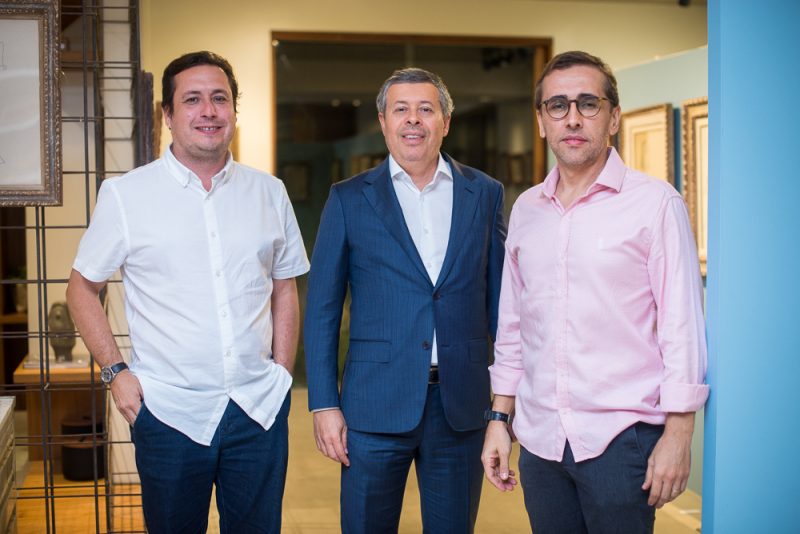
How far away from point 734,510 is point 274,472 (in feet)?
4.02

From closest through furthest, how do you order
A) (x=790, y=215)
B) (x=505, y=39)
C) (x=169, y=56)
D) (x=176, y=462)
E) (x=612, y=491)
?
1. (x=790, y=215)
2. (x=612, y=491)
3. (x=176, y=462)
4. (x=169, y=56)
5. (x=505, y=39)

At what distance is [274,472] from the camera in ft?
8.16

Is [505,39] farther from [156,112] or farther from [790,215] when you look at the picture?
[790,215]

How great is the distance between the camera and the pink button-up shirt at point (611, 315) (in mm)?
1898

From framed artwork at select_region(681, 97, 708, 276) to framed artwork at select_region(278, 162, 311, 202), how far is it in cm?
402

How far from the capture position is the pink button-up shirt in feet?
6.23

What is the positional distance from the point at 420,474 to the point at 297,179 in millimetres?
5849

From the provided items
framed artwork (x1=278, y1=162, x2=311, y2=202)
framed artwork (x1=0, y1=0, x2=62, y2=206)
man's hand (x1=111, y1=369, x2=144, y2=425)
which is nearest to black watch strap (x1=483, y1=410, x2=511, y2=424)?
man's hand (x1=111, y1=369, x2=144, y2=425)

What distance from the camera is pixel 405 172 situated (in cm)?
252

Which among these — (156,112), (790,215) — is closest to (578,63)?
(790,215)

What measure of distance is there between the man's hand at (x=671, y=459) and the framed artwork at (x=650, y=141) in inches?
131

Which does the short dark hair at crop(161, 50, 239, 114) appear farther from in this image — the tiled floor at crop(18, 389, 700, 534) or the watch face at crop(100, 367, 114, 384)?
the tiled floor at crop(18, 389, 700, 534)

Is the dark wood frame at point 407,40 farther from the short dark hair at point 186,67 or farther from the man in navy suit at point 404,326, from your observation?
the man in navy suit at point 404,326

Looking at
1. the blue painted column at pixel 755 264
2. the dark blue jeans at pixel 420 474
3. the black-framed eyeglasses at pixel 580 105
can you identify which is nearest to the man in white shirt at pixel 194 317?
the dark blue jeans at pixel 420 474
